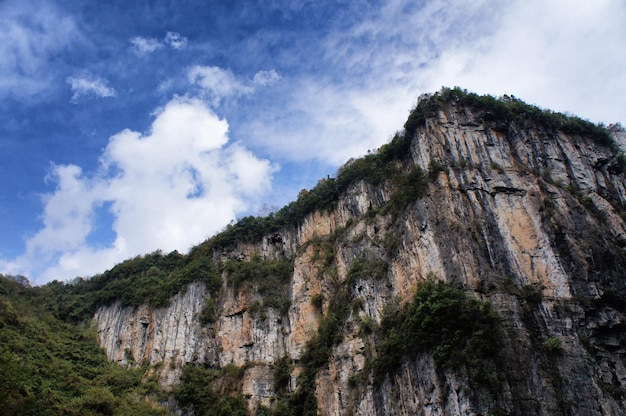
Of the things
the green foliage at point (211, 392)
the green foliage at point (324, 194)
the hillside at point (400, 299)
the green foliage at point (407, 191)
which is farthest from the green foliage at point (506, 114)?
the green foliage at point (211, 392)

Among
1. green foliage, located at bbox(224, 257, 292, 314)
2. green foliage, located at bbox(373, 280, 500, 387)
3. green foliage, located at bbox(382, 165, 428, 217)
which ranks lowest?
green foliage, located at bbox(373, 280, 500, 387)

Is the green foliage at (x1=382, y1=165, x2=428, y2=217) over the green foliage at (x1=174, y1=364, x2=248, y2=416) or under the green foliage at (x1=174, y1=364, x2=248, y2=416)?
over

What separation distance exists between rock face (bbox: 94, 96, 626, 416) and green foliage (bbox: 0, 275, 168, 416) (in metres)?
2.21

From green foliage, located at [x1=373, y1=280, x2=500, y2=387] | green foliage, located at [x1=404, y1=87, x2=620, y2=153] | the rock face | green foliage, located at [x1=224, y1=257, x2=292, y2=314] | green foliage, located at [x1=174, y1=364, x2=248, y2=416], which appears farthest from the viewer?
green foliage, located at [x1=224, y1=257, x2=292, y2=314]

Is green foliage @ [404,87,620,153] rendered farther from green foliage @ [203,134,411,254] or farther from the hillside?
green foliage @ [203,134,411,254]

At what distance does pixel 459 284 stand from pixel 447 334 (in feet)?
10.9

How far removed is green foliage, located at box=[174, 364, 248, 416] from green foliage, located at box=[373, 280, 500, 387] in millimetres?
10980

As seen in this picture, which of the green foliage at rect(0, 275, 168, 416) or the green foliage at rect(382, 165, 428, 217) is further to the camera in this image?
the green foliage at rect(382, 165, 428, 217)

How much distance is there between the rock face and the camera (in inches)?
858

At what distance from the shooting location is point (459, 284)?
2517 centimetres

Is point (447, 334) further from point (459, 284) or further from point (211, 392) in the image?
point (211, 392)

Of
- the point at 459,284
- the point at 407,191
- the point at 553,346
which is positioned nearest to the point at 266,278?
the point at 407,191

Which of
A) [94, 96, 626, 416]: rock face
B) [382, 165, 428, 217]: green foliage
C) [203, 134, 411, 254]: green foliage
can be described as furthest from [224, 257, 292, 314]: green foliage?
[382, 165, 428, 217]: green foliage

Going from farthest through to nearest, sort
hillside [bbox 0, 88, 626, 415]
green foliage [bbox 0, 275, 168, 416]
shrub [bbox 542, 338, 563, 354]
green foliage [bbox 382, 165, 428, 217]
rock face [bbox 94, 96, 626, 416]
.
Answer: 1. green foliage [bbox 382, 165, 428, 217]
2. green foliage [bbox 0, 275, 168, 416]
3. hillside [bbox 0, 88, 626, 415]
4. shrub [bbox 542, 338, 563, 354]
5. rock face [bbox 94, 96, 626, 416]
